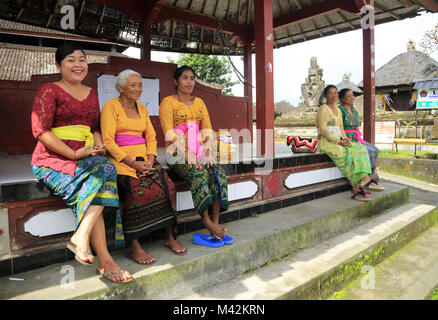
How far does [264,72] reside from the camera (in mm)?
4223

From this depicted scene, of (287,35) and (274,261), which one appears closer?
(274,261)

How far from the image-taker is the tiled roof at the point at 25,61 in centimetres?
1048

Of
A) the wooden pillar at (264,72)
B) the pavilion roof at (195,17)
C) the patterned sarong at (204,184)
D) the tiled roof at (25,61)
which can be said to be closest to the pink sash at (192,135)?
the patterned sarong at (204,184)

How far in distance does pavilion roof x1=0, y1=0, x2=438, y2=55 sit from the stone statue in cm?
1029

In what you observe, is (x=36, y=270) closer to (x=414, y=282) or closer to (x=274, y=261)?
(x=274, y=261)

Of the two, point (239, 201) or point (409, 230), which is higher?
point (239, 201)

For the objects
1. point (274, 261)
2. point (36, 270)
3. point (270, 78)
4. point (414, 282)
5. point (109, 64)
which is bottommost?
point (414, 282)

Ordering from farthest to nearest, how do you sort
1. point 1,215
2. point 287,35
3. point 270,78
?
point 287,35 < point 270,78 < point 1,215

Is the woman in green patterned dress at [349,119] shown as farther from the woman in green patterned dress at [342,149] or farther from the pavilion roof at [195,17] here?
the pavilion roof at [195,17]

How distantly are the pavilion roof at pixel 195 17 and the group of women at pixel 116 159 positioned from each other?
174 inches

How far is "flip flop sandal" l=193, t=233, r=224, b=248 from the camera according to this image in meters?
2.74

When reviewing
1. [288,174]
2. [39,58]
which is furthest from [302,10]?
[39,58]

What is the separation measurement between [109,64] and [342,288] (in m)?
5.80

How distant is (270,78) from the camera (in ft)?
14.1
